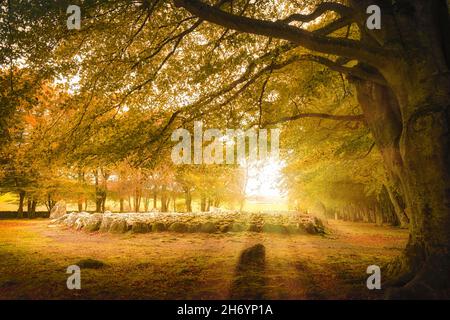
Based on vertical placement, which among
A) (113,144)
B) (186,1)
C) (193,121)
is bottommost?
(113,144)

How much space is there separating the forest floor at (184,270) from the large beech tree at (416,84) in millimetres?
1078

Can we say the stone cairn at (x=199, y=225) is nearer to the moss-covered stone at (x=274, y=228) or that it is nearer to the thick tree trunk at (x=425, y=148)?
the moss-covered stone at (x=274, y=228)

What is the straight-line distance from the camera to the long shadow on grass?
616cm

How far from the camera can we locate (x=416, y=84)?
5816 millimetres

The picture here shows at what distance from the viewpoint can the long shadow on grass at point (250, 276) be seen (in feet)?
20.2

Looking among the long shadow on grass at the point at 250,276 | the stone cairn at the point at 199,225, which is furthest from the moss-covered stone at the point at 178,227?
the long shadow on grass at the point at 250,276

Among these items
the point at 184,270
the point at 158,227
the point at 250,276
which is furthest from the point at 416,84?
the point at 158,227

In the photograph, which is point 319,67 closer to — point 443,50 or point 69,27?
point 443,50

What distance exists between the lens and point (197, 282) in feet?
23.3

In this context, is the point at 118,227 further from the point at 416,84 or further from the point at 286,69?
the point at 416,84

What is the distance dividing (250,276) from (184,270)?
1.80 meters

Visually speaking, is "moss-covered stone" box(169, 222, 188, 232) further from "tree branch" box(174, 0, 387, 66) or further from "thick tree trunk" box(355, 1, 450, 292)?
"tree branch" box(174, 0, 387, 66)

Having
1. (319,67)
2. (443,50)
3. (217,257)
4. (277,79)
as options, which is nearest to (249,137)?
(277,79)

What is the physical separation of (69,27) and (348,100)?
34.3 feet
